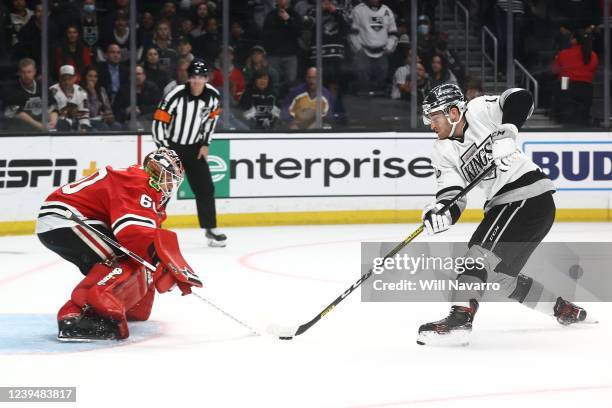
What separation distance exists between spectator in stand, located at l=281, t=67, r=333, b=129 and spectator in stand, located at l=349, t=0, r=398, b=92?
359 mm

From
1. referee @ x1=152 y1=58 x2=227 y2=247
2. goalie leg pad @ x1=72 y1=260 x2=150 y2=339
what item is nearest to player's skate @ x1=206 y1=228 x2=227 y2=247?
referee @ x1=152 y1=58 x2=227 y2=247

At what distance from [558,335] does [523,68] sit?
5.11 metres

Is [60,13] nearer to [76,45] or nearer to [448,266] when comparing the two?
[76,45]

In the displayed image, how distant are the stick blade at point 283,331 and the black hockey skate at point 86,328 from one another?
0.59 metres

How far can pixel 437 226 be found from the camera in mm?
4078

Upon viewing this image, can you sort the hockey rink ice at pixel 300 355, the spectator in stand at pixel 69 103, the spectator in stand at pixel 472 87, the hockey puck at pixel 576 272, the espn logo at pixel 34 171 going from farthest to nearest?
1. the spectator in stand at pixel 472 87
2. the spectator in stand at pixel 69 103
3. the espn logo at pixel 34 171
4. the hockey puck at pixel 576 272
5. the hockey rink ice at pixel 300 355

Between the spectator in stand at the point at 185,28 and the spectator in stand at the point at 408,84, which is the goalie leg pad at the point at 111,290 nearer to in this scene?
the spectator in stand at the point at 185,28

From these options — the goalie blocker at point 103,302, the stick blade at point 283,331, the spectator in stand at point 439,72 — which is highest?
the spectator in stand at point 439,72

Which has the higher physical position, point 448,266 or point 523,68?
point 523,68

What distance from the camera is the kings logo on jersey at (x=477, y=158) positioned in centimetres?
422

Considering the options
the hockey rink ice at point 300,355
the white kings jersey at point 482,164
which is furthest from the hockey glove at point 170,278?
the white kings jersey at point 482,164

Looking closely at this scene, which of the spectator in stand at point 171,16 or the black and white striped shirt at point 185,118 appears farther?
the spectator in stand at point 171,16

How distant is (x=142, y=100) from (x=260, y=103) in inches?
36.5

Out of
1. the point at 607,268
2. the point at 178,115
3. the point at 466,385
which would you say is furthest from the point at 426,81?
the point at 466,385
